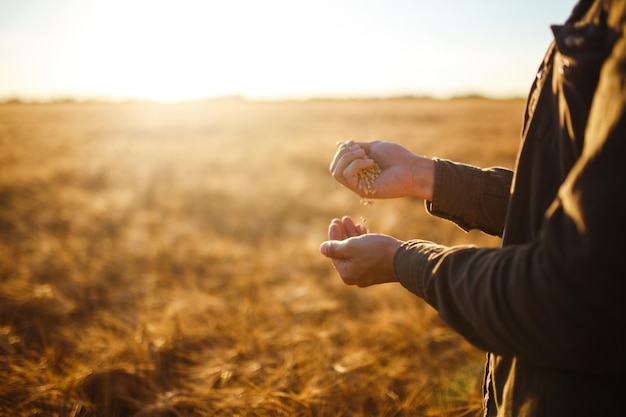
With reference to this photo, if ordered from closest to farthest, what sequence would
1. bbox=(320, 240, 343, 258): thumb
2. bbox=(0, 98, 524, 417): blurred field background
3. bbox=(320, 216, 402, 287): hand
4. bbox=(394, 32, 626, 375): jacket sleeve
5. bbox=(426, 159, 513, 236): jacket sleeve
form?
bbox=(394, 32, 626, 375): jacket sleeve, bbox=(320, 216, 402, 287): hand, bbox=(320, 240, 343, 258): thumb, bbox=(426, 159, 513, 236): jacket sleeve, bbox=(0, 98, 524, 417): blurred field background

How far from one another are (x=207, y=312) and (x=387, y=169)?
2318 mm

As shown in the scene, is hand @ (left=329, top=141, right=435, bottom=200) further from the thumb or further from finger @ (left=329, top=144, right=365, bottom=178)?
the thumb

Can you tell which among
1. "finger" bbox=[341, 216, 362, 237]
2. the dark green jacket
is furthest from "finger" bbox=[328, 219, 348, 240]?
the dark green jacket

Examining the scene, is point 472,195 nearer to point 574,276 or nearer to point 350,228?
point 350,228

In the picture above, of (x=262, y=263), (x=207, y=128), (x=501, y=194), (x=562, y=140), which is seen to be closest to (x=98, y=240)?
(x=262, y=263)

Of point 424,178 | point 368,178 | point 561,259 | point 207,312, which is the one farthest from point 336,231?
point 207,312

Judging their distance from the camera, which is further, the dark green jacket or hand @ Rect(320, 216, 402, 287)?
hand @ Rect(320, 216, 402, 287)

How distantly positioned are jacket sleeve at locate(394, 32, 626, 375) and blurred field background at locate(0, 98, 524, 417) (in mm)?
823

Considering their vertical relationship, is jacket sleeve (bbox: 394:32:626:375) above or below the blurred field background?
above

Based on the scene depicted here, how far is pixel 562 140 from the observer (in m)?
0.82

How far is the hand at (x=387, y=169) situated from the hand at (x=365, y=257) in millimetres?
259

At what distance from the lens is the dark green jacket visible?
655mm

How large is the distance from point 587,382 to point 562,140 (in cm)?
45

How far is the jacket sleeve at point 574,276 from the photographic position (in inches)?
25.5
